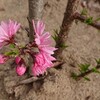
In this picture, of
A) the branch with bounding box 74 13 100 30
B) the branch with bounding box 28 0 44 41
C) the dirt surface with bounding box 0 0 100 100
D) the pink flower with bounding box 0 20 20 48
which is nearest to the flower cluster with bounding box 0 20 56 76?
the pink flower with bounding box 0 20 20 48

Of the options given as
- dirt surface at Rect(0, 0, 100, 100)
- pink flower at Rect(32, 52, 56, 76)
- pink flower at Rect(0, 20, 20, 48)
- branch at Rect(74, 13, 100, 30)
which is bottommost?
dirt surface at Rect(0, 0, 100, 100)

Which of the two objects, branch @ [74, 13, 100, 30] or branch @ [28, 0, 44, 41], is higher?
branch @ [28, 0, 44, 41]

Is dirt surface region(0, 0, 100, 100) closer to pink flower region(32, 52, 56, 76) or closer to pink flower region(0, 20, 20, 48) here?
pink flower region(32, 52, 56, 76)

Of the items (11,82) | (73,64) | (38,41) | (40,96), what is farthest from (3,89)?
(38,41)

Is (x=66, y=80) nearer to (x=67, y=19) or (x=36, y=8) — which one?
(x=67, y=19)

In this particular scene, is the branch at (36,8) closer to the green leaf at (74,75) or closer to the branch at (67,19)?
the branch at (67,19)

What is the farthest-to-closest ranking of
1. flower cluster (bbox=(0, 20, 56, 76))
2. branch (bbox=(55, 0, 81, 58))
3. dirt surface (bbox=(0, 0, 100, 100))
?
dirt surface (bbox=(0, 0, 100, 100)), branch (bbox=(55, 0, 81, 58)), flower cluster (bbox=(0, 20, 56, 76))

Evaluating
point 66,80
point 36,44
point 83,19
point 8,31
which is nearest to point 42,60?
point 36,44

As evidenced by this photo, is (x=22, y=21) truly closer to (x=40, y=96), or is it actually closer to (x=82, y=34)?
(x=82, y=34)

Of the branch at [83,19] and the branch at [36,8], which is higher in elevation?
the branch at [36,8]

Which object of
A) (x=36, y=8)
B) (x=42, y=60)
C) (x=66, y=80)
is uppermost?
(x=36, y=8)

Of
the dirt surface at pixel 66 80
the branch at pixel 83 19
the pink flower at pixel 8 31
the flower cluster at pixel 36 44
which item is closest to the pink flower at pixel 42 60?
the flower cluster at pixel 36 44
